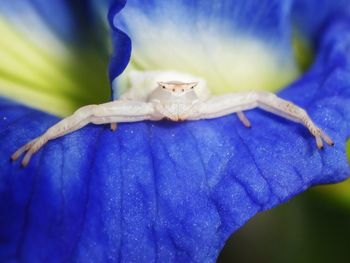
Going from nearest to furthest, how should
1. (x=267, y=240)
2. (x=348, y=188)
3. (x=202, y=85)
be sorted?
(x=202, y=85) → (x=348, y=188) → (x=267, y=240)

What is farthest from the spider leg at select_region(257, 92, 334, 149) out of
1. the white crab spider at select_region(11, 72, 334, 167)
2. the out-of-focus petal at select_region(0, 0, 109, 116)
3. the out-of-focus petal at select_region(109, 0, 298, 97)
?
the out-of-focus petal at select_region(0, 0, 109, 116)

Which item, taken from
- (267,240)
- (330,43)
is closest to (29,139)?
(330,43)

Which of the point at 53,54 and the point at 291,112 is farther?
the point at 53,54

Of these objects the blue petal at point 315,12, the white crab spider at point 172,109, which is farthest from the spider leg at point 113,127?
the blue petal at point 315,12

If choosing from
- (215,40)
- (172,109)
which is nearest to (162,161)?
(172,109)

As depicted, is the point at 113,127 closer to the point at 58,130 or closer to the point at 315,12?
the point at 58,130

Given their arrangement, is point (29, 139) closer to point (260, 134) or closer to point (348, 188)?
point (260, 134)

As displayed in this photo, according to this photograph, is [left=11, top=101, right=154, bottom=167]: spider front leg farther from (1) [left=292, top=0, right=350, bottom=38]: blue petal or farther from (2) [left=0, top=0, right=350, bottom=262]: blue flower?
(1) [left=292, top=0, right=350, bottom=38]: blue petal

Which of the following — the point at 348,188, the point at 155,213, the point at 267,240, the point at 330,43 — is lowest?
the point at 267,240
